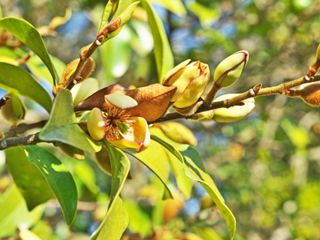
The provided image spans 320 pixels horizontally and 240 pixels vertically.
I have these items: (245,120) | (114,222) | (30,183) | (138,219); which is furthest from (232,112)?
(245,120)

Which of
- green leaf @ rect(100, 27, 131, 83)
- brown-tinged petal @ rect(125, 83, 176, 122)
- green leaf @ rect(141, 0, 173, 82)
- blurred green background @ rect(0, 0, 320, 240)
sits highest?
brown-tinged petal @ rect(125, 83, 176, 122)

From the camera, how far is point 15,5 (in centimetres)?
299

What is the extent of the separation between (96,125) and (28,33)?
8.2 inches

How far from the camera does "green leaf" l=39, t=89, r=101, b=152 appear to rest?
0.75 m

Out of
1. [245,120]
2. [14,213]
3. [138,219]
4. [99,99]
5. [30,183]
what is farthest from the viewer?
[245,120]

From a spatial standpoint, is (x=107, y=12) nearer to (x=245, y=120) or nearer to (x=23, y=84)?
(x=23, y=84)

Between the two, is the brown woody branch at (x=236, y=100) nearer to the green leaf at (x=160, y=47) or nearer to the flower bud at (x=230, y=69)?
the flower bud at (x=230, y=69)

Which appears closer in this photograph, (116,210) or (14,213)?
(116,210)

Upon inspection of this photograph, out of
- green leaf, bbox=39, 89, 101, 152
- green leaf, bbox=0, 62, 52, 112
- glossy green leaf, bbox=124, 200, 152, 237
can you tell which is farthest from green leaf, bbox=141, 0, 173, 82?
glossy green leaf, bbox=124, 200, 152, 237

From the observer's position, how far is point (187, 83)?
0.88m

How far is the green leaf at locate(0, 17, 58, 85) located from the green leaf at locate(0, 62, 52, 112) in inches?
1.3

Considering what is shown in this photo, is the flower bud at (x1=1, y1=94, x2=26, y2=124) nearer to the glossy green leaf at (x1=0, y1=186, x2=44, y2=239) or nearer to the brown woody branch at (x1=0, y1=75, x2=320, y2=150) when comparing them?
the brown woody branch at (x1=0, y1=75, x2=320, y2=150)

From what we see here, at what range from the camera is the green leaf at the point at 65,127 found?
75 centimetres

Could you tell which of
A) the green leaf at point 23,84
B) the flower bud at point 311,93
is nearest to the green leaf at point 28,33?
the green leaf at point 23,84
